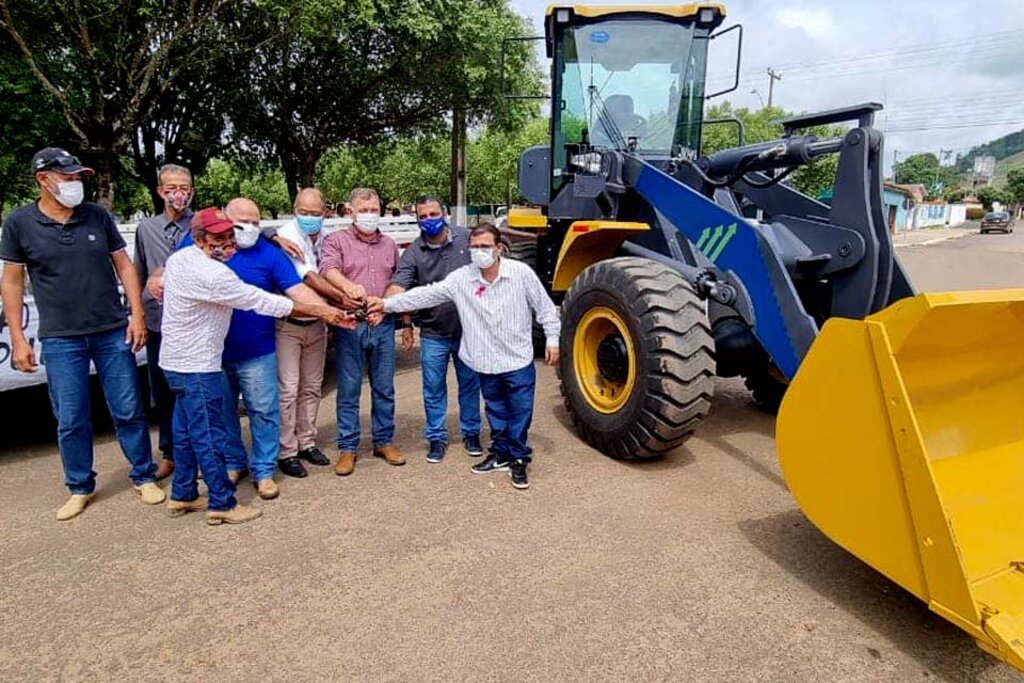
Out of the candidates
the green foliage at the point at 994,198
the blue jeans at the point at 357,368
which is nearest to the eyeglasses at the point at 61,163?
the blue jeans at the point at 357,368

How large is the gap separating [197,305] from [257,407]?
749 millimetres

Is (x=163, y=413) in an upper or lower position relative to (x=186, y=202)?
lower

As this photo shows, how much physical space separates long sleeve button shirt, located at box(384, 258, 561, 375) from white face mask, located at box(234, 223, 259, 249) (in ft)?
2.75

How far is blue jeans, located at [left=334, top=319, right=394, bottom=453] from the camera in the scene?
4.22 m

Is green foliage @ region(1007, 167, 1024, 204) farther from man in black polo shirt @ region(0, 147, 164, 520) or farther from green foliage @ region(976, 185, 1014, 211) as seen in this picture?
man in black polo shirt @ region(0, 147, 164, 520)

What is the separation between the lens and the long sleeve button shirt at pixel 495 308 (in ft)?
13.1

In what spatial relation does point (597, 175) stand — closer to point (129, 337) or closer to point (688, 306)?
point (688, 306)

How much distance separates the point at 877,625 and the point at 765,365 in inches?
105

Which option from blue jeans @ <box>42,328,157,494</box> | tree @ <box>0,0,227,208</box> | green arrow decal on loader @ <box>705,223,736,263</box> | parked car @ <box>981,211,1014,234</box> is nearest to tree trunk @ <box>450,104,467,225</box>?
tree @ <box>0,0,227,208</box>

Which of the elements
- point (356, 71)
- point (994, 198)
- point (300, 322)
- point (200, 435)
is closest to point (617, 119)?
point (300, 322)

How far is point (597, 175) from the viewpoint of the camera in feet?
17.5

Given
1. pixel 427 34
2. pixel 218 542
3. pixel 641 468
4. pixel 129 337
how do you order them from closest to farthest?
pixel 218 542 < pixel 129 337 < pixel 641 468 < pixel 427 34

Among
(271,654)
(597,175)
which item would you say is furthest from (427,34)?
(271,654)

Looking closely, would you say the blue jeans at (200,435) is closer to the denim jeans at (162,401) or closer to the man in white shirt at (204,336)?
the man in white shirt at (204,336)
